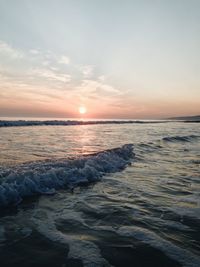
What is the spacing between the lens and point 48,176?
8680 mm

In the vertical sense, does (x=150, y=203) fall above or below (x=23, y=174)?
below

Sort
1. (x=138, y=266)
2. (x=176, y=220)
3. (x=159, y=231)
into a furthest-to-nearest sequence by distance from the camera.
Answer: (x=176, y=220)
(x=159, y=231)
(x=138, y=266)

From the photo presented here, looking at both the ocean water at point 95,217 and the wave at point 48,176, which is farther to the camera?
the wave at point 48,176

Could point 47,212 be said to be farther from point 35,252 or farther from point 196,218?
point 196,218

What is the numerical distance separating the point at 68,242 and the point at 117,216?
1.59m

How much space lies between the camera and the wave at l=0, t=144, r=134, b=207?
23.9ft

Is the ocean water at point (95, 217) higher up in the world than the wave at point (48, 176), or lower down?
lower down

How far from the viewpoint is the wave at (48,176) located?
7.27 metres

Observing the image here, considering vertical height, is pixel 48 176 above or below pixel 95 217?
above

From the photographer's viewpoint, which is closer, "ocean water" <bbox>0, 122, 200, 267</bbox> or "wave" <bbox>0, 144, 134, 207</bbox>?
"ocean water" <bbox>0, 122, 200, 267</bbox>

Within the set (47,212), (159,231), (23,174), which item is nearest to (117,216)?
(159,231)

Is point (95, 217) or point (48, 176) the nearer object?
point (95, 217)

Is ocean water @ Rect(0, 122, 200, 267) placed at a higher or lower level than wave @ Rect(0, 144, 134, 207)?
lower

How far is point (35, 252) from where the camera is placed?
4430mm
